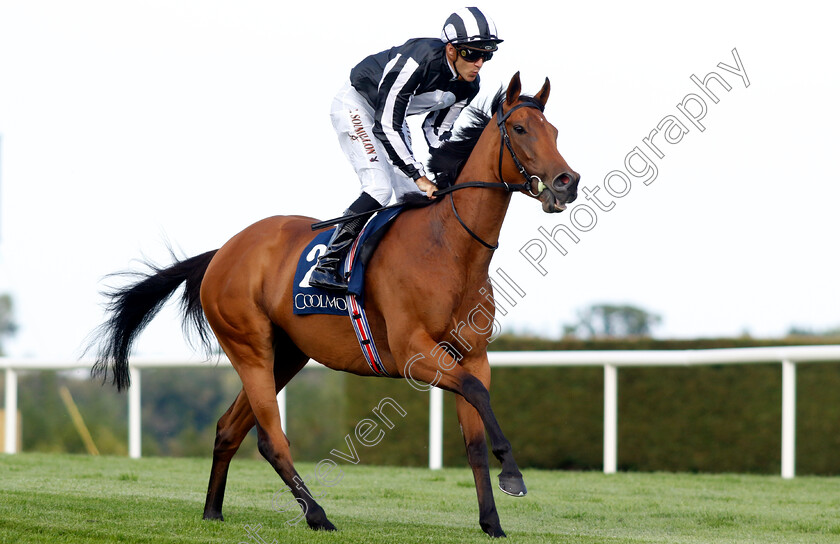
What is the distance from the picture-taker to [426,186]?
424 cm

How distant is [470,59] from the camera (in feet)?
14.0

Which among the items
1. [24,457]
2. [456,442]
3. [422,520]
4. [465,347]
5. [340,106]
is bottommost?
[456,442]

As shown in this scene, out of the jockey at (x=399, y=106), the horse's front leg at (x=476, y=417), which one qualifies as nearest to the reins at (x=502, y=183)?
the jockey at (x=399, y=106)

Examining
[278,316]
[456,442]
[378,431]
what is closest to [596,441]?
[456,442]

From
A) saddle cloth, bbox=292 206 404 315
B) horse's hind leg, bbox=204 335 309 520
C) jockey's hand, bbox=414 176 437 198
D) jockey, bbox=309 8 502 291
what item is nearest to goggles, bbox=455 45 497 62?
jockey, bbox=309 8 502 291

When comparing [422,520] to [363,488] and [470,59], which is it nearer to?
[363,488]

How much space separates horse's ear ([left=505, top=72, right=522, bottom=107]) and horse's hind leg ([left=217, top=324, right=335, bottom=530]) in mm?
1622

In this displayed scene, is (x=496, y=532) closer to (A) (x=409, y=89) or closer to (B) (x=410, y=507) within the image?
(B) (x=410, y=507)

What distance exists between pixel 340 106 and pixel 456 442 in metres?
6.33

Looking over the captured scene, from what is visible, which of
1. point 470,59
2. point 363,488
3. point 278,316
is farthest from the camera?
point 363,488

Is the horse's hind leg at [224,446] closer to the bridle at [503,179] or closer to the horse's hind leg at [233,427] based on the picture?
the horse's hind leg at [233,427]

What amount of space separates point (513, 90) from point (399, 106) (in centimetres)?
54

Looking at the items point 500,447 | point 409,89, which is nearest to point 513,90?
point 409,89

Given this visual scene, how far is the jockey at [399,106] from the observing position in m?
4.23
